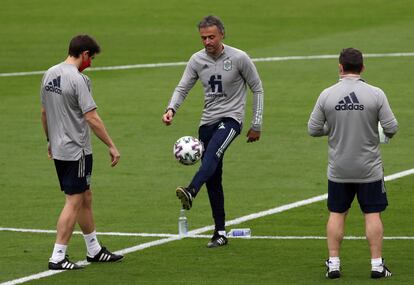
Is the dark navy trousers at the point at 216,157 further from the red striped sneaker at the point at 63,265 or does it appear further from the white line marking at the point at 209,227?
the red striped sneaker at the point at 63,265

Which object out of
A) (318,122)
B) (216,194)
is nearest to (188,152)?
(216,194)

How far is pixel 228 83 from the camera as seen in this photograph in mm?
16875

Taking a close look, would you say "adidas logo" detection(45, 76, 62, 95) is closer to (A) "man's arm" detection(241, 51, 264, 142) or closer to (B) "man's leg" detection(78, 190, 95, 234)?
(B) "man's leg" detection(78, 190, 95, 234)

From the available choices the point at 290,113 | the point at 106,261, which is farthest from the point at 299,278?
the point at 290,113

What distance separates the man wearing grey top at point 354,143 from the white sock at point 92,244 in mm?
2652

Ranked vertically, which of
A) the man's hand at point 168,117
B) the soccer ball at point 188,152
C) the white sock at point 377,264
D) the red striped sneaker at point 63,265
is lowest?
the red striped sneaker at point 63,265

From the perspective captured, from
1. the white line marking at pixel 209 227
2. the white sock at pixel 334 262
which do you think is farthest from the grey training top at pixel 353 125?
the white line marking at pixel 209 227

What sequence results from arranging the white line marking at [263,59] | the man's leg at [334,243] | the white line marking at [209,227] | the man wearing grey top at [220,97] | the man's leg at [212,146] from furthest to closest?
the white line marking at [263,59], the man wearing grey top at [220,97], the man's leg at [212,146], the white line marking at [209,227], the man's leg at [334,243]

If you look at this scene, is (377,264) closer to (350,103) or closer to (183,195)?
(350,103)

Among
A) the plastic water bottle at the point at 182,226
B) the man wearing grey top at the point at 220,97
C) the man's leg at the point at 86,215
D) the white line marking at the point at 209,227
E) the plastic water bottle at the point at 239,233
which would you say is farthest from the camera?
the plastic water bottle at the point at 239,233

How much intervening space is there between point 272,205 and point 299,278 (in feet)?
14.1

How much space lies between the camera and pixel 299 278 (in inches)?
586

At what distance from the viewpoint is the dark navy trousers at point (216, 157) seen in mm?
16438

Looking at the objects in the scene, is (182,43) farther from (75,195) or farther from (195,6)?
(75,195)
